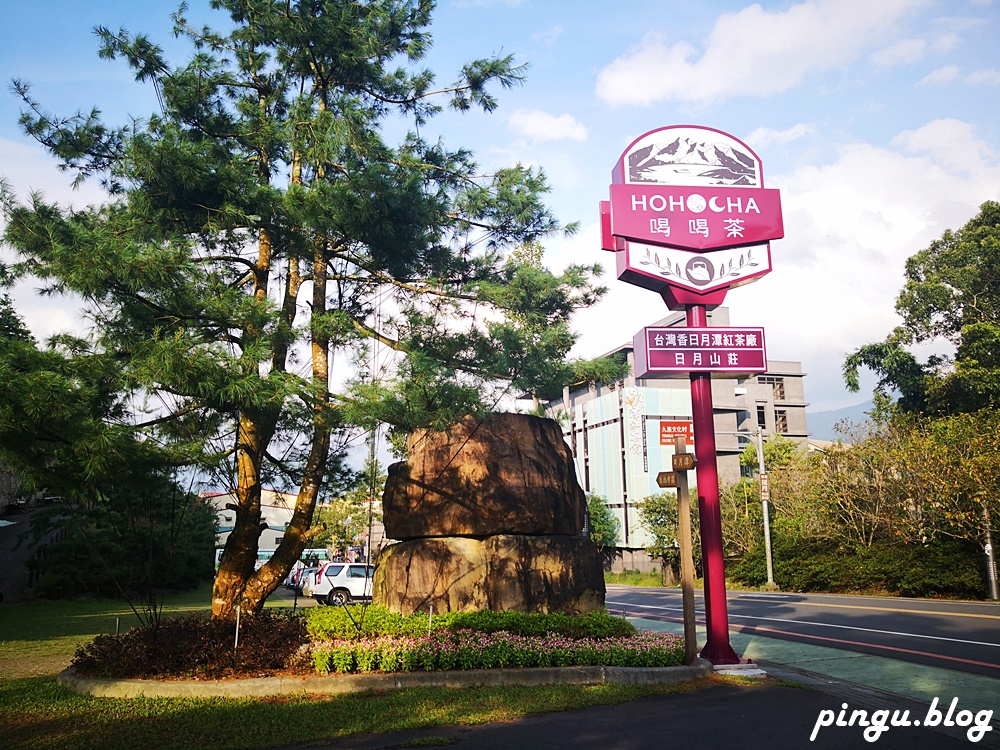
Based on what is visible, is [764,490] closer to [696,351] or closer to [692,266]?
[692,266]

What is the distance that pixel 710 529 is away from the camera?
1106 cm

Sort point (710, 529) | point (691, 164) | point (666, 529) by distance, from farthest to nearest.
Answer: point (666, 529), point (691, 164), point (710, 529)

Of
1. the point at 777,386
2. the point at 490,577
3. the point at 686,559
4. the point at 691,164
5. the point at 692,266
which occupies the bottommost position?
the point at 490,577

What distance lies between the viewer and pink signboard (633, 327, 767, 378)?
11.5m

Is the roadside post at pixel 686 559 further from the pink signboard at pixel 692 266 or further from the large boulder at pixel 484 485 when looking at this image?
the large boulder at pixel 484 485

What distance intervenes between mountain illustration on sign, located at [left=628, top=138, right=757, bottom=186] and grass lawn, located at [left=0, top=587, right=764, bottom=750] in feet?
25.4

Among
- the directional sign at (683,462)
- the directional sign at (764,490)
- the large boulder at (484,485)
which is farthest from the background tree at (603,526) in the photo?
the directional sign at (683,462)

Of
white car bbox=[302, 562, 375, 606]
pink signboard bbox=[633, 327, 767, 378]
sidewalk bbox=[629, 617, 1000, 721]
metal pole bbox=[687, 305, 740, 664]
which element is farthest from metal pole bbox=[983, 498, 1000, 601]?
white car bbox=[302, 562, 375, 606]

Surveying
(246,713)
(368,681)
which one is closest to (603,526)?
(368,681)

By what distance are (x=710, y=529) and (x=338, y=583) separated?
61.6 ft

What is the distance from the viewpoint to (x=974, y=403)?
98.1ft

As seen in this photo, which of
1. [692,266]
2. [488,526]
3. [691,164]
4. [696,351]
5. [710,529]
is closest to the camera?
[710,529]

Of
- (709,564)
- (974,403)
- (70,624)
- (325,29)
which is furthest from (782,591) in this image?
(325,29)

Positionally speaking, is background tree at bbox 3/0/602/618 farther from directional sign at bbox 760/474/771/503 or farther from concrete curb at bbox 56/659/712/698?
directional sign at bbox 760/474/771/503
